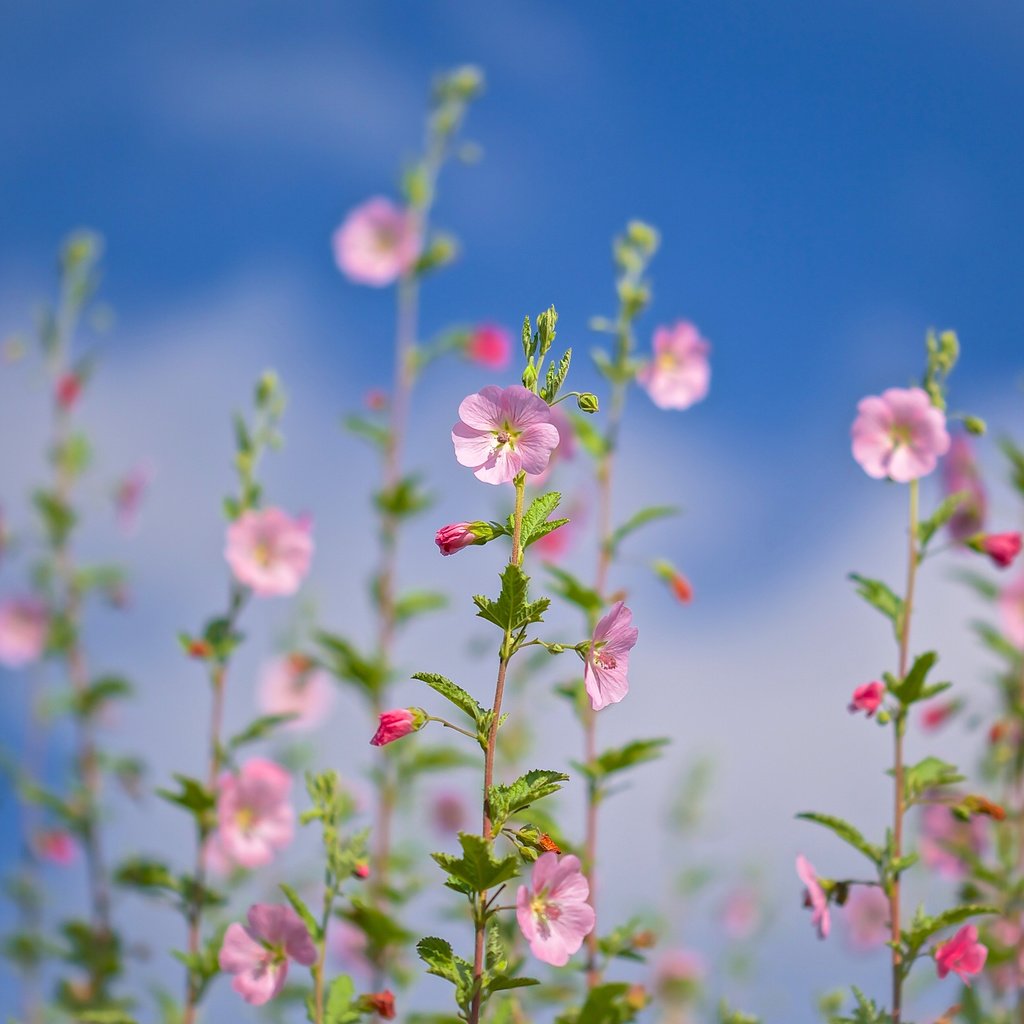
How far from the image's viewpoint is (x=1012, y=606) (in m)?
5.12

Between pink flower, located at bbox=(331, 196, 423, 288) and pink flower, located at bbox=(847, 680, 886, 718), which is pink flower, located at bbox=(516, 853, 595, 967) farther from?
pink flower, located at bbox=(331, 196, 423, 288)

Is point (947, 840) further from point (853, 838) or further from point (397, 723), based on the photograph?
point (397, 723)

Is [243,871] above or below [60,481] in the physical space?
below

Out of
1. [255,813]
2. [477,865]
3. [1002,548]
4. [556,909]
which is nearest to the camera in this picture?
[477,865]

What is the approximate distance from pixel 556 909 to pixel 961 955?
1124 millimetres

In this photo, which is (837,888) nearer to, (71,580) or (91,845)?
(91,845)

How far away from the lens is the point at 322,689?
6.89m

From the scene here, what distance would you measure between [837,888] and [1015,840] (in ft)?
6.67

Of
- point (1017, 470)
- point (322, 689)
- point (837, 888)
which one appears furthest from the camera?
point (322, 689)

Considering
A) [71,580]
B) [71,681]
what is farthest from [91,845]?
[71,580]

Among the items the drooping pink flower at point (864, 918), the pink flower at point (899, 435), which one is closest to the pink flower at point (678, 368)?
the pink flower at point (899, 435)

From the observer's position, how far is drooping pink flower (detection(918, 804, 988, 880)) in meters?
4.72

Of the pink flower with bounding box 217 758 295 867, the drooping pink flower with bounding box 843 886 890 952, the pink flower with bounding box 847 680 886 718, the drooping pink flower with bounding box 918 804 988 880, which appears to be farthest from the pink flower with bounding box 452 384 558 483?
the drooping pink flower with bounding box 843 886 890 952

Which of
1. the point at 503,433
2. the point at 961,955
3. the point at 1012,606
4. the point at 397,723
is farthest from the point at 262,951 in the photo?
the point at 1012,606
